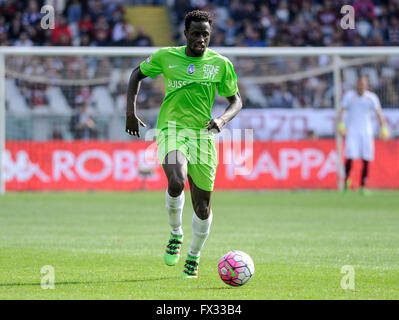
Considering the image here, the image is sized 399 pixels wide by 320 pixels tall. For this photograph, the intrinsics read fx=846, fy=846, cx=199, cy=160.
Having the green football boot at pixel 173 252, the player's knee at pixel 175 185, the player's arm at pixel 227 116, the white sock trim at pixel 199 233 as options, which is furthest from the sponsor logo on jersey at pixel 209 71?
the green football boot at pixel 173 252

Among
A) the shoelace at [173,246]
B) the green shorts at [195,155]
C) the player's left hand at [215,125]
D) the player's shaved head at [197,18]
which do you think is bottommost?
the shoelace at [173,246]

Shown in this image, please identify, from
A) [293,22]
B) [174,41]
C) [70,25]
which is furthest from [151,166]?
[293,22]

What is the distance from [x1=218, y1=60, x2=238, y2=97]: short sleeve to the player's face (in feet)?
1.29

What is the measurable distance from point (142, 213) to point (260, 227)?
119 inches

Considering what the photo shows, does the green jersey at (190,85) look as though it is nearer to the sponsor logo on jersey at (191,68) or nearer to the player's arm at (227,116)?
the sponsor logo on jersey at (191,68)

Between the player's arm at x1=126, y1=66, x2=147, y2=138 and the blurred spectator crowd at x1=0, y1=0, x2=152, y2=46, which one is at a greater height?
the blurred spectator crowd at x1=0, y1=0, x2=152, y2=46

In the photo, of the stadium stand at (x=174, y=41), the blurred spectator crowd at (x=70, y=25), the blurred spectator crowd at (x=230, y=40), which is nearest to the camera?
the stadium stand at (x=174, y=41)

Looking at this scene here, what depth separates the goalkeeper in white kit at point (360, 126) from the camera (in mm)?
19625

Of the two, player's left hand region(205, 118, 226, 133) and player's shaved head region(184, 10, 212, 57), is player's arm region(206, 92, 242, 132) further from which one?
player's shaved head region(184, 10, 212, 57)

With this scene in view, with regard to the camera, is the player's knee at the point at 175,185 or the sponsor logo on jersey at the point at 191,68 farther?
the sponsor logo on jersey at the point at 191,68

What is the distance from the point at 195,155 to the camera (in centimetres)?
792

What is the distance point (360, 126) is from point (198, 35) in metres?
12.9

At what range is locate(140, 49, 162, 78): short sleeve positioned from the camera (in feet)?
27.0

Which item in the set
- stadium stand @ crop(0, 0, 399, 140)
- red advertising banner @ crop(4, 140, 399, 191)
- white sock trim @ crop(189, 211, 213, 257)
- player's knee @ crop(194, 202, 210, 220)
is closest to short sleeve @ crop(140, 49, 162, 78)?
player's knee @ crop(194, 202, 210, 220)
